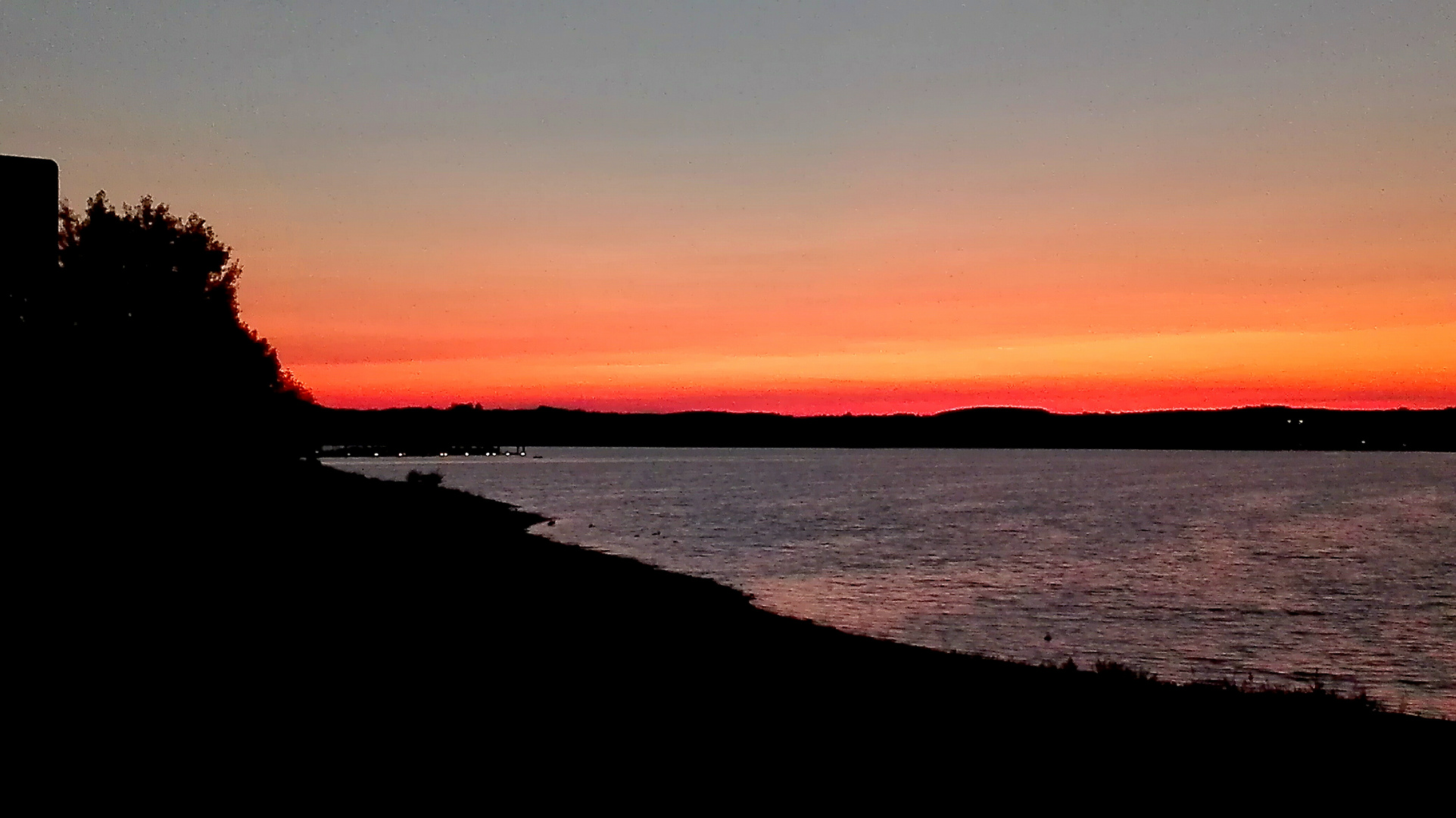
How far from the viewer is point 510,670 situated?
17.9m

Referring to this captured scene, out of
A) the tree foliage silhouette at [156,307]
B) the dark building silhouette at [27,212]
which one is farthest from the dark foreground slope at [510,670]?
the tree foliage silhouette at [156,307]

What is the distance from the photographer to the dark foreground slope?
562 inches

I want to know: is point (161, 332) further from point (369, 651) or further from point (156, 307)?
point (369, 651)

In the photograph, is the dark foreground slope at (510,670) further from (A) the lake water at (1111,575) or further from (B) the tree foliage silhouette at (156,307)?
(B) the tree foliage silhouette at (156,307)

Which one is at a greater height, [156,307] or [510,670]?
[156,307]

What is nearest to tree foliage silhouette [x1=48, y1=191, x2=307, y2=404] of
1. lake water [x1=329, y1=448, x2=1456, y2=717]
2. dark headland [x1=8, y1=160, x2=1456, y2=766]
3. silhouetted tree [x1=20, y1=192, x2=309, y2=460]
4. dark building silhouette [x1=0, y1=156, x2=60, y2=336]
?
silhouetted tree [x1=20, y1=192, x2=309, y2=460]

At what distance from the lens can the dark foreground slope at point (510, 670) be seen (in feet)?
46.9

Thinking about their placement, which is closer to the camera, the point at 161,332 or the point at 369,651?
the point at 369,651

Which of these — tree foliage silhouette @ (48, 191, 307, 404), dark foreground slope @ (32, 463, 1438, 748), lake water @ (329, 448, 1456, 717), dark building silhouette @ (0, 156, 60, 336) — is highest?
tree foliage silhouette @ (48, 191, 307, 404)

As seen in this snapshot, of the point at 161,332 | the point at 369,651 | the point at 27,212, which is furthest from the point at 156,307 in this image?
the point at 27,212

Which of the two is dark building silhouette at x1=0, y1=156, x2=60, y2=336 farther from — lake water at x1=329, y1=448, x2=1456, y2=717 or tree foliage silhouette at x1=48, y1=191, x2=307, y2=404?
tree foliage silhouette at x1=48, y1=191, x2=307, y2=404

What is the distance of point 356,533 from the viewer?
45.4m

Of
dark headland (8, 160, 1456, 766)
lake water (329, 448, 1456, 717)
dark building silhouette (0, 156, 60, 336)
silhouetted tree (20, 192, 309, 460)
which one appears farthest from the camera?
silhouetted tree (20, 192, 309, 460)

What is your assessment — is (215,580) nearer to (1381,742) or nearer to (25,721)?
(25,721)
